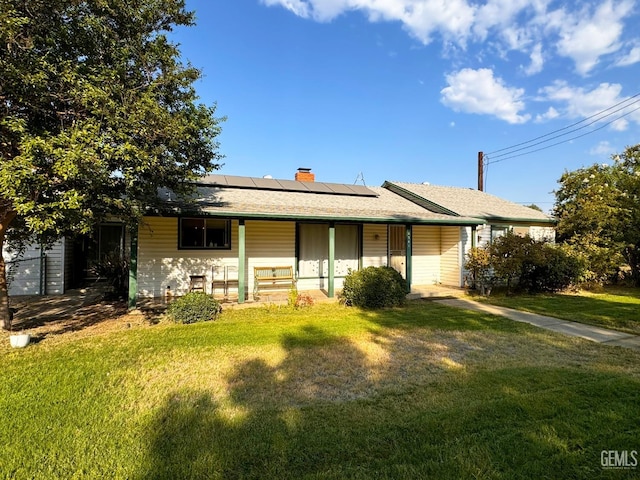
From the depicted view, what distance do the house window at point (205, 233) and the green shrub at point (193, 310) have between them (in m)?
3.05

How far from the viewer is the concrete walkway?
581cm

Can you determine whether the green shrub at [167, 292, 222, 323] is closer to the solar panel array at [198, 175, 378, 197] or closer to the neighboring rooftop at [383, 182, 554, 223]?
the solar panel array at [198, 175, 378, 197]

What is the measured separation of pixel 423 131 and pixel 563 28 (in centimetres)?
972

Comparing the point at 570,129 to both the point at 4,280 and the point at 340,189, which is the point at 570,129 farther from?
the point at 4,280

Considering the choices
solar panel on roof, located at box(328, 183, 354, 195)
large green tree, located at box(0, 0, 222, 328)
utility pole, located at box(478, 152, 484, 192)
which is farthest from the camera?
utility pole, located at box(478, 152, 484, 192)

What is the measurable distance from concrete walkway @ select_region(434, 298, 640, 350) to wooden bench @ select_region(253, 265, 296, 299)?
4497mm

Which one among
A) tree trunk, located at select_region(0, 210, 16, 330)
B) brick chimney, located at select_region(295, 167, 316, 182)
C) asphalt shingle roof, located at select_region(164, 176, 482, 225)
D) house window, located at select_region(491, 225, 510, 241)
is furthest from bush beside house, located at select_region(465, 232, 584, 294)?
tree trunk, located at select_region(0, 210, 16, 330)

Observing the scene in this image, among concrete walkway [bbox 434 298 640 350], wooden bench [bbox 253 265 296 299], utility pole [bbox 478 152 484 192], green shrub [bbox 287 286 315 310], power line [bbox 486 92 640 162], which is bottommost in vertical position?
concrete walkway [bbox 434 298 640 350]

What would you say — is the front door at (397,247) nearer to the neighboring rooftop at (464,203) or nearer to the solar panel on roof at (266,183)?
the neighboring rooftop at (464,203)

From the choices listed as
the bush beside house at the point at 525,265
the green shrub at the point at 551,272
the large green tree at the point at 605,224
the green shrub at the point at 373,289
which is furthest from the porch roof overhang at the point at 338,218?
the large green tree at the point at 605,224

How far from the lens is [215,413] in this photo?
10.7 feet

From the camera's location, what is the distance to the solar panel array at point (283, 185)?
12625 mm

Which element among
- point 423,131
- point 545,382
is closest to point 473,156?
point 423,131

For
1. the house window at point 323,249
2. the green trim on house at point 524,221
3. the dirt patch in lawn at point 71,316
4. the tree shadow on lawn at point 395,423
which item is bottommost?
the tree shadow on lawn at point 395,423
